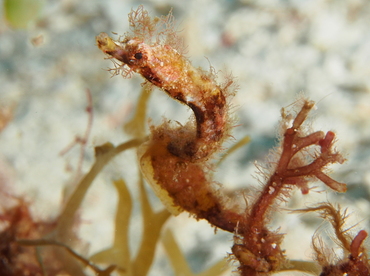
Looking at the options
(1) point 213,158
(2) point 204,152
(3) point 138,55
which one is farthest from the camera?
(1) point 213,158

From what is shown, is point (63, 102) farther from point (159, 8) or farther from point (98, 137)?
point (159, 8)

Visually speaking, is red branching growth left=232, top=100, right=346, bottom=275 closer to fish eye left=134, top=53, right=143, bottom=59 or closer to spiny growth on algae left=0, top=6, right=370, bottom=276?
spiny growth on algae left=0, top=6, right=370, bottom=276

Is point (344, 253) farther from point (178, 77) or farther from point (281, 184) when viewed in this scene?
point (178, 77)

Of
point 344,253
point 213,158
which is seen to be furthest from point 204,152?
point 344,253

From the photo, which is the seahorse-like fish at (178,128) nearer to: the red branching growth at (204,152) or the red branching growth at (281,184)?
the red branching growth at (204,152)

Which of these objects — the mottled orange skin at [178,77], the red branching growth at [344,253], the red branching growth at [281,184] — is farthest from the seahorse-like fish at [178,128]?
the red branching growth at [344,253]

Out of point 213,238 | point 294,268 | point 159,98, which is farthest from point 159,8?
point 294,268
